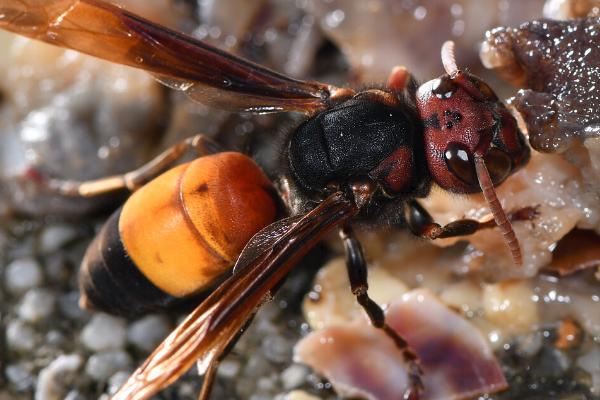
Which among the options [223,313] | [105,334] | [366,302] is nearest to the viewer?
[223,313]

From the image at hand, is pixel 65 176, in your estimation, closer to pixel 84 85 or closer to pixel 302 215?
pixel 84 85

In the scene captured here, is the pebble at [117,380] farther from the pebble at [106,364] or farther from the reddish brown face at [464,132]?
the reddish brown face at [464,132]

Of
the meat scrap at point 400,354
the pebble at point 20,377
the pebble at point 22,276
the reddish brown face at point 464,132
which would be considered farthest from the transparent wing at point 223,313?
the pebble at point 22,276

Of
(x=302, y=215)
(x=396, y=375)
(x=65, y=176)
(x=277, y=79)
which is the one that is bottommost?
(x=396, y=375)

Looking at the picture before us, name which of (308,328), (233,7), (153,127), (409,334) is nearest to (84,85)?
(153,127)

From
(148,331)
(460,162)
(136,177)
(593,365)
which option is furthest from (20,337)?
(593,365)

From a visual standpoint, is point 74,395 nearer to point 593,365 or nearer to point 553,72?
point 593,365

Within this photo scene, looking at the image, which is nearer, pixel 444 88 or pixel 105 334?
pixel 444 88
